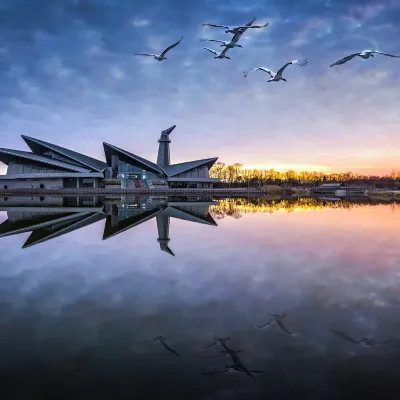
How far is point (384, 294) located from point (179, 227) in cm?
997

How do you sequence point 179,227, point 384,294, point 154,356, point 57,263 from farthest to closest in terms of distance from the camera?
point 179,227 → point 57,263 → point 384,294 → point 154,356

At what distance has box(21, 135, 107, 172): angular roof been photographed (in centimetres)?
6406

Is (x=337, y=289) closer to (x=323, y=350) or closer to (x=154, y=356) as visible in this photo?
(x=323, y=350)

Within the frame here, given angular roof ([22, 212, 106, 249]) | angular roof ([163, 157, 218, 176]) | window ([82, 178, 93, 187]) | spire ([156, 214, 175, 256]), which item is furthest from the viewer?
angular roof ([163, 157, 218, 176])

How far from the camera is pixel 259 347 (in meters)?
4.59

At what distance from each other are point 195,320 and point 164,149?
248ft

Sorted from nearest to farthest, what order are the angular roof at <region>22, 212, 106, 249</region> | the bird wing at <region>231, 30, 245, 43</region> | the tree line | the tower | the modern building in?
Answer: 1. the angular roof at <region>22, 212, 106, 249</region>
2. the bird wing at <region>231, 30, 245, 43</region>
3. the modern building
4. the tower
5. the tree line

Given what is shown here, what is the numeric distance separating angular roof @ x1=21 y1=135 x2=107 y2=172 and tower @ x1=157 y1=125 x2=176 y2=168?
14.9 metres

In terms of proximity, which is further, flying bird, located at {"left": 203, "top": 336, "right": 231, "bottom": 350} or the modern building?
the modern building

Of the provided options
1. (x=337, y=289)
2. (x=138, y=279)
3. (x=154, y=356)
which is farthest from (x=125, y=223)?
(x=154, y=356)

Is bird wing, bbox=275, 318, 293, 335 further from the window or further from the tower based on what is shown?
the tower

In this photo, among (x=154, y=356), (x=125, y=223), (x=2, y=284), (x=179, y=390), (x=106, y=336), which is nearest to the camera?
(x=179, y=390)

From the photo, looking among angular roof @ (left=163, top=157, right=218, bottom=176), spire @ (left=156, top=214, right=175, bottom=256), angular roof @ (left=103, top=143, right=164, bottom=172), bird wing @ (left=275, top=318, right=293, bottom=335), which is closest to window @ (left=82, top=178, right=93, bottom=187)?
angular roof @ (left=103, top=143, right=164, bottom=172)

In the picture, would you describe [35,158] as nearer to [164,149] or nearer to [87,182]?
[87,182]
